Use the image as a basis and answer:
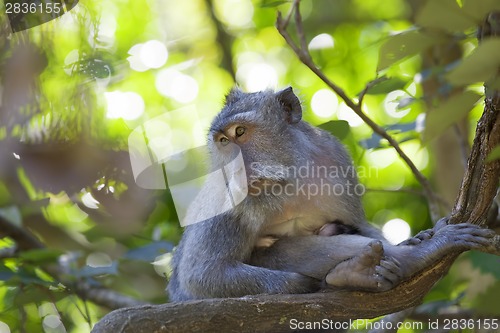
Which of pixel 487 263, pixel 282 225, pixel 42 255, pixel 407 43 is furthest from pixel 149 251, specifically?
pixel 407 43

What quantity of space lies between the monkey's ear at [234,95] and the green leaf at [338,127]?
2.08 feet

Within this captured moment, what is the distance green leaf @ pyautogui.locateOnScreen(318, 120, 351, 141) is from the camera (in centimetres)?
441

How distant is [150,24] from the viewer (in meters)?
10.7

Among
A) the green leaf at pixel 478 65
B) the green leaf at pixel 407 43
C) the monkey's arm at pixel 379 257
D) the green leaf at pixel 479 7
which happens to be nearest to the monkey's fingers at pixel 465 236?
the monkey's arm at pixel 379 257

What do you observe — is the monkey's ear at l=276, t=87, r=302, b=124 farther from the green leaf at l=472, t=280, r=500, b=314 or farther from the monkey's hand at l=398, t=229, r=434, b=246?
the green leaf at l=472, t=280, r=500, b=314

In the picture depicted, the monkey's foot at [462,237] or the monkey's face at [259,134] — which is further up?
the monkey's face at [259,134]

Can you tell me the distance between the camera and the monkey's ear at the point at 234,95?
4.61 m

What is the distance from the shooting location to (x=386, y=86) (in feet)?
14.4

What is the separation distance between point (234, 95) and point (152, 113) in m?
4.39

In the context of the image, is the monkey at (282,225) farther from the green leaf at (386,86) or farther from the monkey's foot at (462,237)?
the green leaf at (386,86)

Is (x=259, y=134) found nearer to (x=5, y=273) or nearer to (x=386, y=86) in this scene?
(x=386, y=86)

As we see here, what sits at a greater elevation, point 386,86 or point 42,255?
point 386,86

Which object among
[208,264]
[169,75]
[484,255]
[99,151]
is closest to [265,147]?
[208,264]

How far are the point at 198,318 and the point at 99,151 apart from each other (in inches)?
39.6
